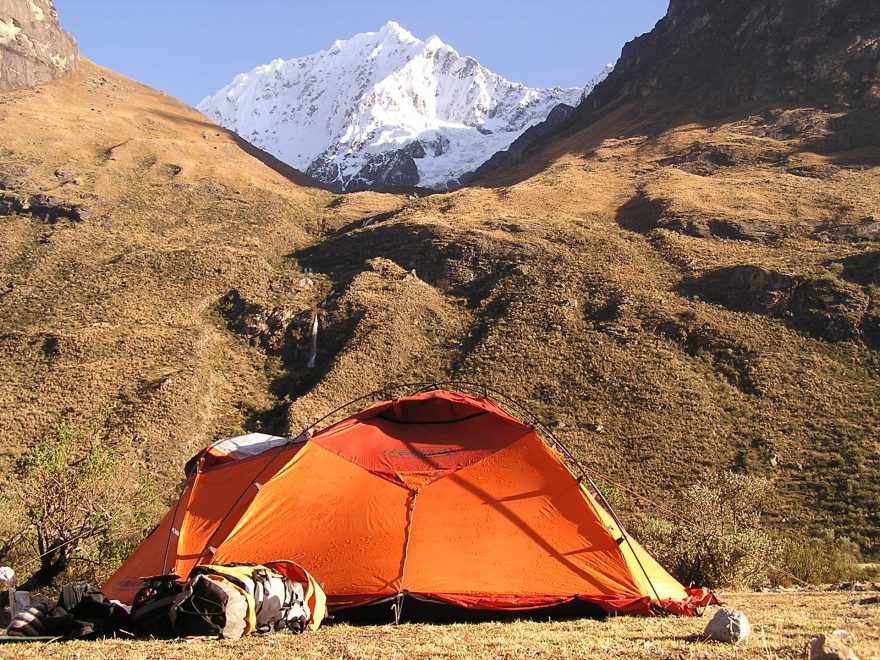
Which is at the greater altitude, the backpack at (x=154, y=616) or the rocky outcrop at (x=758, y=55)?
the rocky outcrop at (x=758, y=55)

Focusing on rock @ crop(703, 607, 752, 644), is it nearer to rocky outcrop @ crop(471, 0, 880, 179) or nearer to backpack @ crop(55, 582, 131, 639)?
backpack @ crop(55, 582, 131, 639)

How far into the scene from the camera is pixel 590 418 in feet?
122

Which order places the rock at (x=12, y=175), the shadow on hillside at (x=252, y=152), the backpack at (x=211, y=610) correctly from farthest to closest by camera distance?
the shadow on hillside at (x=252, y=152)
the rock at (x=12, y=175)
the backpack at (x=211, y=610)

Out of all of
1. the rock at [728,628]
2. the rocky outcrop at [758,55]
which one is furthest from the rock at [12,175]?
the rocky outcrop at [758,55]

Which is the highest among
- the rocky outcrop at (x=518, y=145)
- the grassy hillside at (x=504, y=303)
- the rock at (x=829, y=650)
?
the rocky outcrop at (x=518, y=145)

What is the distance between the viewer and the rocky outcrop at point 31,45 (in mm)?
93750

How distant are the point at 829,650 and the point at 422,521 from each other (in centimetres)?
593

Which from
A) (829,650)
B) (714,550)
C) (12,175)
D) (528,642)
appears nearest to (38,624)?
(528,642)

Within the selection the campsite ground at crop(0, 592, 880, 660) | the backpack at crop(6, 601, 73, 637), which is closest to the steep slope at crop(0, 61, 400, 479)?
the backpack at crop(6, 601, 73, 637)

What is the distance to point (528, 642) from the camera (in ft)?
22.0

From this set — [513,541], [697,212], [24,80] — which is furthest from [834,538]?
[24,80]

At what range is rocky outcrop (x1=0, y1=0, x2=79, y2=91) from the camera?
93.8m

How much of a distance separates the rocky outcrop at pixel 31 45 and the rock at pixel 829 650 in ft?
379

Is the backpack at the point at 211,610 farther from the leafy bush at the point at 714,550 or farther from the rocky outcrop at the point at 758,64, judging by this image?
the rocky outcrop at the point at 758,64
